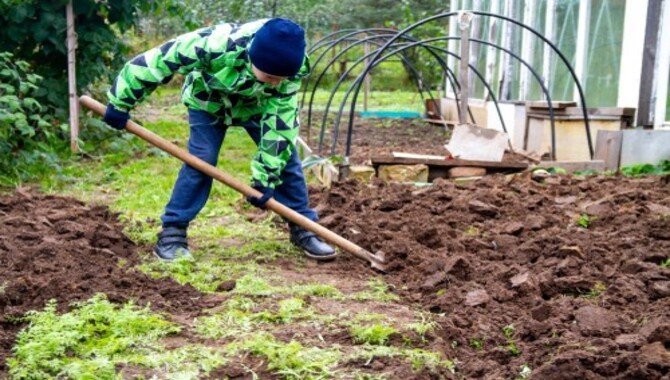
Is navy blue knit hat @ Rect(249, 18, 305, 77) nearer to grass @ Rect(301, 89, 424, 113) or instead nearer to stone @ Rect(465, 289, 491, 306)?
stone @ Rect(465, 289, 491, 306)

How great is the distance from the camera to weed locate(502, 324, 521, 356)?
136 inches

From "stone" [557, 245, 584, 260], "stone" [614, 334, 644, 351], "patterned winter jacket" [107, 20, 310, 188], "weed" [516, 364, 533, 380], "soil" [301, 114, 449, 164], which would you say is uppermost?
"patterned winter jacket" [107, 20, 310, 188]

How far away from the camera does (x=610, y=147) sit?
26.7 ft

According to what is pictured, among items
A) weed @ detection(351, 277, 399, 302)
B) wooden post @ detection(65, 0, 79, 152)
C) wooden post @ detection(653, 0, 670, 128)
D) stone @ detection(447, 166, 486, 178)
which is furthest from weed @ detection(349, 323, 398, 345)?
wooden post @ detection(65, 0, 79, 152)

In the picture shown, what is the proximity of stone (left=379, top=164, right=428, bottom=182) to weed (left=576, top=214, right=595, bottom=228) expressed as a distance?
2.03 meters

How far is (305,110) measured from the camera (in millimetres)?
16172

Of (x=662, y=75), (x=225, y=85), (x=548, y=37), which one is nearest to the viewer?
(x=225, y=85)

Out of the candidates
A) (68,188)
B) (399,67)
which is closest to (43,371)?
(68,188)

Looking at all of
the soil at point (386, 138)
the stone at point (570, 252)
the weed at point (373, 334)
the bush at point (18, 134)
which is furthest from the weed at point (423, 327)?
the soil at point (386, 138)

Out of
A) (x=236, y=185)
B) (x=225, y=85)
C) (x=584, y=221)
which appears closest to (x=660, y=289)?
(x=584, y=221)

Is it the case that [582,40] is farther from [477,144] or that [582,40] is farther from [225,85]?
[225,85]

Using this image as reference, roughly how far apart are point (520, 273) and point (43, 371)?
2.38m

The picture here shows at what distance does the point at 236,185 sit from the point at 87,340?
1.72 meters

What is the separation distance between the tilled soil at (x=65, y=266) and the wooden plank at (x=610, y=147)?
465cm
